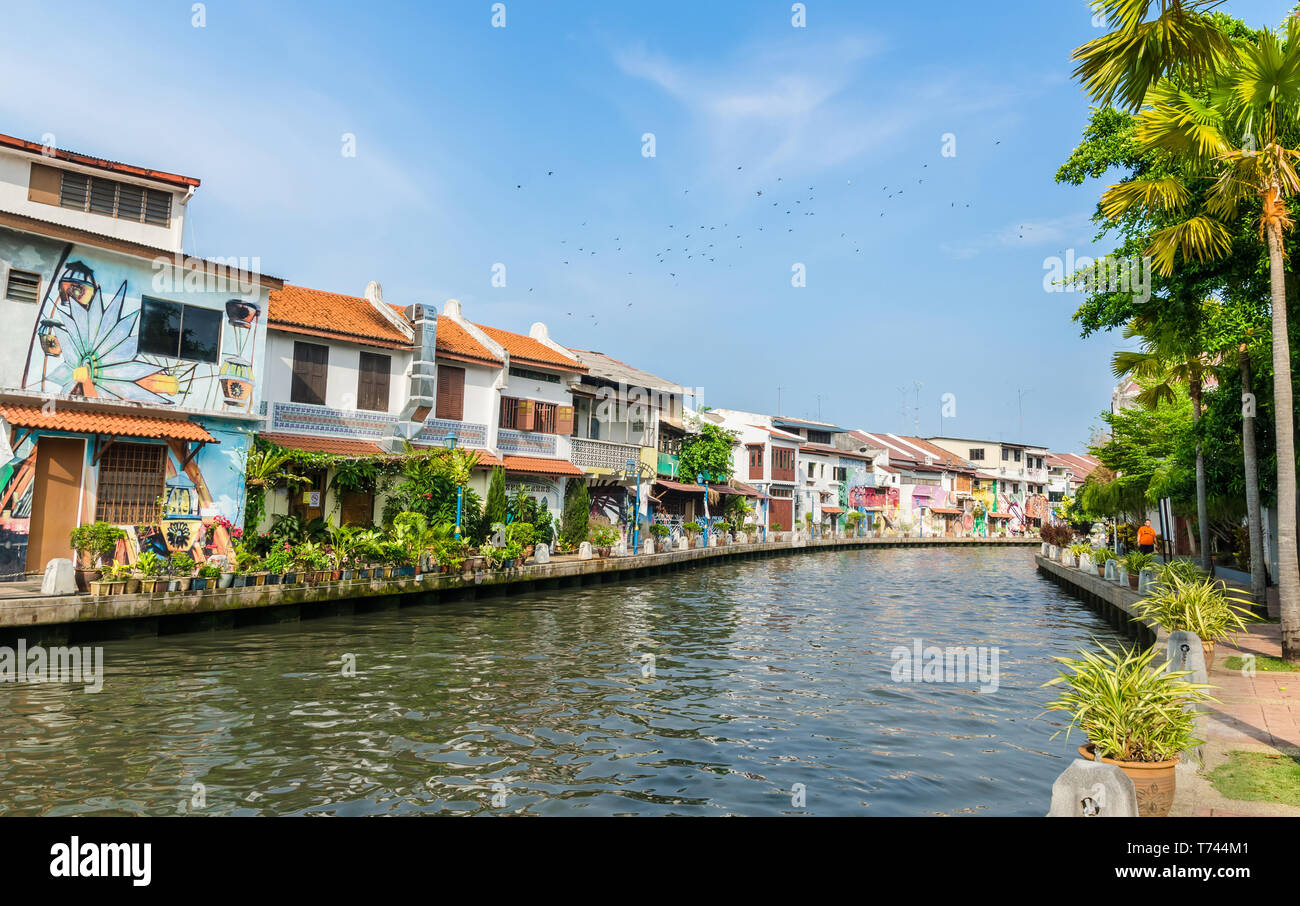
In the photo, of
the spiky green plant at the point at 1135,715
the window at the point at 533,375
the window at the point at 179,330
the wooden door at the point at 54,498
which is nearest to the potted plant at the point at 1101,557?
the window at the point at 533,375

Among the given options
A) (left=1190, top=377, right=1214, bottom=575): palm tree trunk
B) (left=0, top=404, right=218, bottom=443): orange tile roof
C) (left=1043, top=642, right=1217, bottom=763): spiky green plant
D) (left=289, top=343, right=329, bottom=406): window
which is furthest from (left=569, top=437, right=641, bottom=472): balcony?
(left=1043, top=642, right=1217, bottom=763): spiky green plant

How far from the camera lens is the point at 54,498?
57.4ft

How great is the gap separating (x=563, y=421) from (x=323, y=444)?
11.3 m

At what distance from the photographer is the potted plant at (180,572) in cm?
1620

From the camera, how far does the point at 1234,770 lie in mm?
6859

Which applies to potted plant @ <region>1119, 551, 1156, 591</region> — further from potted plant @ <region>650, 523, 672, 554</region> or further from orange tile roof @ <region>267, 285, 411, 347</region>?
orange tile roof @ <region>267, 285, 411, 347</region>

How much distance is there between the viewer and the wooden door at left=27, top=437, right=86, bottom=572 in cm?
1723

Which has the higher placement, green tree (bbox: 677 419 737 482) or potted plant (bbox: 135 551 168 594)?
green tree (bbox: 677 419 737 482)

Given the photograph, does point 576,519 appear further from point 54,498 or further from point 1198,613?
point 1198,613

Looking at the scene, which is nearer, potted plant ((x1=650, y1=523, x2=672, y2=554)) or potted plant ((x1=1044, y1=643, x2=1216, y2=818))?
potted plant ((x1=1044, y1=643, x2=1216, y2=818))

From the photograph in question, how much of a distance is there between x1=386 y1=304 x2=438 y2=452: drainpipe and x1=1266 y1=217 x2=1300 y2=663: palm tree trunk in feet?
73.3

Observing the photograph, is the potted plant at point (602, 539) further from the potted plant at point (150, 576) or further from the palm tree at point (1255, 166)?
the palm tree at point (1255, 166)

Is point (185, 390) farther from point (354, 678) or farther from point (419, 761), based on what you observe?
point (419, 761)

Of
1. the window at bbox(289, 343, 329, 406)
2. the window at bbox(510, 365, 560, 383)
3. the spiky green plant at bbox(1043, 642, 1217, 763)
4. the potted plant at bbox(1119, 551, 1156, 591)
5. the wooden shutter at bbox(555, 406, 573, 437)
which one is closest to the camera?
the spiky green plant at bbox(1043, 642, 1217, 763)
